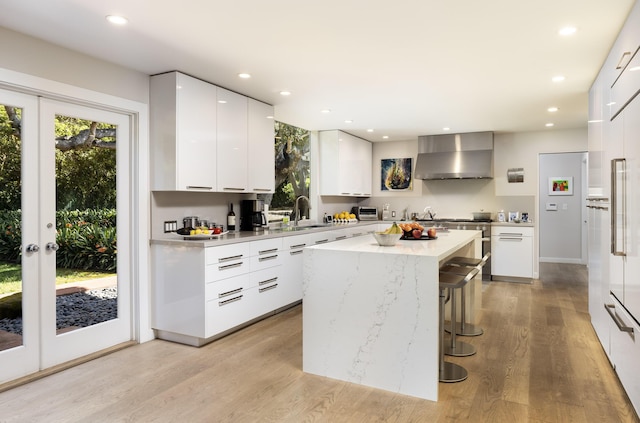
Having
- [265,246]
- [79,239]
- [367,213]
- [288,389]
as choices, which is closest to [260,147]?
[265,246]

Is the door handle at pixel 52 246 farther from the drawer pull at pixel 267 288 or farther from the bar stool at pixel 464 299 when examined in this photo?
the bar stool at pixel 464 299

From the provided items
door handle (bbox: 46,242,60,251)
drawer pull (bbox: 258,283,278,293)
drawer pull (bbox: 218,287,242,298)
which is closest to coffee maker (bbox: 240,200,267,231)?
drawer pull (bbox: 258,283,278,293)

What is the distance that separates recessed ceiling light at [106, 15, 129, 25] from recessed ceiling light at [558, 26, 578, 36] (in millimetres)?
2822

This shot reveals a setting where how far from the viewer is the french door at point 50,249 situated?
2908 millimetres

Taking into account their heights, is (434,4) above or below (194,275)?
above

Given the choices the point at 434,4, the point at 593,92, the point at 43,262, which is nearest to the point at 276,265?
the point at 43,262

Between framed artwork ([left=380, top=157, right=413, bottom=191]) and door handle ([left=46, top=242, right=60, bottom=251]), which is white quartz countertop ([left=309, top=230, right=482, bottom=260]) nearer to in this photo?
door handle ([left=46, top=242, right=60, bottom=251])

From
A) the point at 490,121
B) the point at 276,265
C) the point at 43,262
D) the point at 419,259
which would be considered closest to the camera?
the point at 419,259

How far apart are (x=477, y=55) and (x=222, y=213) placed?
2.91 meters

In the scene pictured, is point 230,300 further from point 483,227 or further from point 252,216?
point 483,227

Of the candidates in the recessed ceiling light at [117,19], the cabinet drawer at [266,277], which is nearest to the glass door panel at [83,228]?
the recessed ceiling light at [117,19]

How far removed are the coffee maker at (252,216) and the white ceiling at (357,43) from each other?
118 cm

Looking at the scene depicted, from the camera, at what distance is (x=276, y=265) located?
4.39 metres

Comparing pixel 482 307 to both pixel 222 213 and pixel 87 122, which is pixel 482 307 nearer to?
pixel 222 213
